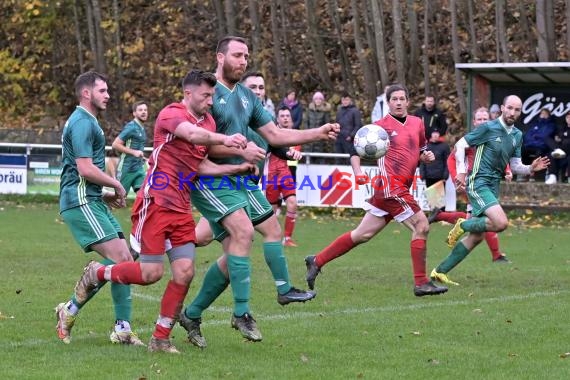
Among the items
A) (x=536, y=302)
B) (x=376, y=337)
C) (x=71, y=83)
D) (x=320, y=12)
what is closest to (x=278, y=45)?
(x=320, y=12)

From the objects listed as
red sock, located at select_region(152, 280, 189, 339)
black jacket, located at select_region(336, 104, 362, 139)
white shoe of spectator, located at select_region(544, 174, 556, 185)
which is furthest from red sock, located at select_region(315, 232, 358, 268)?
black jacket, located at select_region(336, 104, 362, 139)

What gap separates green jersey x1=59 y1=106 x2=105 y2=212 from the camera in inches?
316

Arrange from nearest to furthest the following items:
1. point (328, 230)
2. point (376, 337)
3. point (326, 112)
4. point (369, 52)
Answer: point (376, 337)
point (328, 230)
point (326, 112)
point (369, 52)

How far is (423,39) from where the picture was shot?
28047 mm

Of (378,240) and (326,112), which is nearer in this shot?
(378,240)

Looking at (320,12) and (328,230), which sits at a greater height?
(320,12)

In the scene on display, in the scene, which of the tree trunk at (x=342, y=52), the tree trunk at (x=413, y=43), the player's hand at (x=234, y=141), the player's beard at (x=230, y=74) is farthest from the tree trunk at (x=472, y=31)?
the player's hand at (x=234, y=141)

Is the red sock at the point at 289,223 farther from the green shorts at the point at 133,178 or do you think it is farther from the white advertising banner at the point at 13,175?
the white advertising banner at the point at 13,175

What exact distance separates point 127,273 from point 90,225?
644 millimetres

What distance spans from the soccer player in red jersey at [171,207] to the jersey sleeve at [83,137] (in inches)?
22.1

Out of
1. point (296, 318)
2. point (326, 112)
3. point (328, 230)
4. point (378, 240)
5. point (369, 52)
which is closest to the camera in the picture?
point (296, 318)

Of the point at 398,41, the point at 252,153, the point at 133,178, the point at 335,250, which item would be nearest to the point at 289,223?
the point at 133,178

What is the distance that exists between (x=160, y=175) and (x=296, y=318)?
2.24 meters

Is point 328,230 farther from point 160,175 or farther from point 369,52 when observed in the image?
point 160,175
